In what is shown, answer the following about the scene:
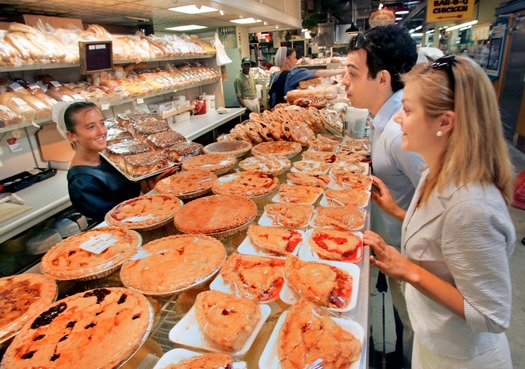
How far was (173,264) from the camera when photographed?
4.11ft

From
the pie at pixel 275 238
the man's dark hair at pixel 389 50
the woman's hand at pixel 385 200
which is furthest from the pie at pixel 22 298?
the man's dark hair at pixel 389 50

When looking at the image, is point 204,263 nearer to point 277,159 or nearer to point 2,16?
point 277,159

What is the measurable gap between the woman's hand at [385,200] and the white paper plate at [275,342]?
1.00 meters

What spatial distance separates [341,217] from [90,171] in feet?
5.45

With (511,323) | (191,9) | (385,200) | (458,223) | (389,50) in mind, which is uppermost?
(191,9)

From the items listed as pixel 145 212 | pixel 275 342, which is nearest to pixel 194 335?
pixel 275 342

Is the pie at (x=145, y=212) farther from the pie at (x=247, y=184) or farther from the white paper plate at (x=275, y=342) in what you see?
the white paper plate at (x=275, y=342)

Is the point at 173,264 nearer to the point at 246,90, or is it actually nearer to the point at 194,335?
the point at 194,335

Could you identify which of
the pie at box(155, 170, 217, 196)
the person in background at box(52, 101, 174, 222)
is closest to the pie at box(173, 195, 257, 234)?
the pie at box(155, 170, 217, 196)

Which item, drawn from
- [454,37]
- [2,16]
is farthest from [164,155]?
[454,37]

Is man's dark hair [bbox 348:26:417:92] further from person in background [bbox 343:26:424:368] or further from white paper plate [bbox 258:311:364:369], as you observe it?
white paper plate [bbox 258:311:364:369]

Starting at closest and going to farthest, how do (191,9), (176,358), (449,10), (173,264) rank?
(176,358)
(173,264)
(191,9)
(449,10)

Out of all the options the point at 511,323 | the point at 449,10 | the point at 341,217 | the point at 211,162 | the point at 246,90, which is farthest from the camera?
the point at 449,10

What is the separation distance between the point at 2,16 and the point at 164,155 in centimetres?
243
